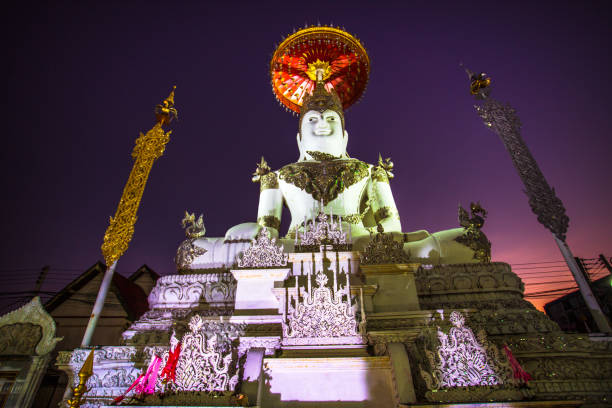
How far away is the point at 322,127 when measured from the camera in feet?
30.7

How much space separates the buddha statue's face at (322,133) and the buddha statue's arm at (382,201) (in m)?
1.33

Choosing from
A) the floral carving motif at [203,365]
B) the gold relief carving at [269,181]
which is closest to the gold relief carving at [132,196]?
the floral carving motif at [203,365]

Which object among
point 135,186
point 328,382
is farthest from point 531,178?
point 135,186

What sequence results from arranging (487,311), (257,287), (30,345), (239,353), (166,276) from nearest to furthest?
1. (239,353)
2. (487,311)
3. (257,287)
4. (30,345)
5. (166,276)

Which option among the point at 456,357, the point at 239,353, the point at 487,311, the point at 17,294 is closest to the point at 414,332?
the point at 456,357

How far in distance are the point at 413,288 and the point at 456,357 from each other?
5.68 ft

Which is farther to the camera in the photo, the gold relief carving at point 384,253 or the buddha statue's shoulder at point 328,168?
the buddha statue's shoulder at point 328,168

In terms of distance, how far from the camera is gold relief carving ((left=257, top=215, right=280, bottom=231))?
8398 millimetres

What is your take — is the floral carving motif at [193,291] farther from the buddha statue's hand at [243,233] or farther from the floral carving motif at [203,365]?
the floral carving motif at [203,365]

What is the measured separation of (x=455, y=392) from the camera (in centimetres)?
325

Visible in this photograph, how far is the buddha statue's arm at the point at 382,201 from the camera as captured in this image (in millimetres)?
8250

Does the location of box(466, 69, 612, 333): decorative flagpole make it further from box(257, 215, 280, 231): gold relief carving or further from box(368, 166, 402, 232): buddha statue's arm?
box(257, 215, 280, 231): gold relief carving

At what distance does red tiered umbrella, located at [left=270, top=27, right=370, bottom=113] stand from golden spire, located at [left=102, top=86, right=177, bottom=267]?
4.86 metres

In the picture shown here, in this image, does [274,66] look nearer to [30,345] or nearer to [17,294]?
[30,345]
